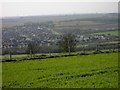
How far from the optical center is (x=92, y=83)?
647 inches

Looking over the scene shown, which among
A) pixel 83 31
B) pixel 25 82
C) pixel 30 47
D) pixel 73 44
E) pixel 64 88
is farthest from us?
pixel 83 31

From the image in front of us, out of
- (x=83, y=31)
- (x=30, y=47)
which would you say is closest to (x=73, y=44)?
(x=30, y=47)

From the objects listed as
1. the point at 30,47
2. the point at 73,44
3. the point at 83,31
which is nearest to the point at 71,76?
the point at 30,47

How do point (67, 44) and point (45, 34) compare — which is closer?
point (67, 44)

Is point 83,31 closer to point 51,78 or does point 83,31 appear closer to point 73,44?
point 73,44

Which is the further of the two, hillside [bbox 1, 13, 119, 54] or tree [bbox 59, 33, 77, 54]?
hillside [bbox 1, 13, 119, 54]

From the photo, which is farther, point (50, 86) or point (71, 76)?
point (71, 76)

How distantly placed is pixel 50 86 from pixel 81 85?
1.74 metres

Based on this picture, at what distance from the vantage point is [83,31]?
105000 mm

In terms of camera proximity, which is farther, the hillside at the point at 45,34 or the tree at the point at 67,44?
the hillside at the point at 45,34

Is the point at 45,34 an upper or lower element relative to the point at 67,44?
upper

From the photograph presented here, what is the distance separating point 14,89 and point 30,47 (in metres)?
36.6

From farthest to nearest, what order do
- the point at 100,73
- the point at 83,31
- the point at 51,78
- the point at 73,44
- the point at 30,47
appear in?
the point at 83,31 < the point at 73,44 < the point at 30,47 < the point at 100,73 < the point at 51,78

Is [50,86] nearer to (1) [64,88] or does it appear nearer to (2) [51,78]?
(1) [64,88]
